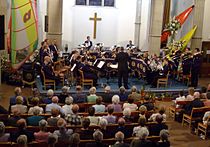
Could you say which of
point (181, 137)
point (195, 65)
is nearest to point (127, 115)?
point (181, 137)

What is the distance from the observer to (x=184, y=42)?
20078mm

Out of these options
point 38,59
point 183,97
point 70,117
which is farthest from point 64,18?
point 70,117

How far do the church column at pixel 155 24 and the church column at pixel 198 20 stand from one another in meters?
1.92

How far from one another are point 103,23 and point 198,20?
6.06m

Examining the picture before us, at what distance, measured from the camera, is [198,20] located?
66.2 feet

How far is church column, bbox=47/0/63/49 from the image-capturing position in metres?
18.3

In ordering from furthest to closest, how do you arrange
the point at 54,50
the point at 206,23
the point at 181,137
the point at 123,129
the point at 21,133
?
the point at 206,23, the point at 54,50, the point at 181,137, the point at 123,129, the point at 21,133

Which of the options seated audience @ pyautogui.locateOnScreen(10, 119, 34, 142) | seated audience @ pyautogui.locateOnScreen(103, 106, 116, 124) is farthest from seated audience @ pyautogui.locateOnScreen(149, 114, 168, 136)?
seated audience @ pyautogui.locateOnScreen(10, 119, 34, 142)

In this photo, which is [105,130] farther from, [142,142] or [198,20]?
[198,20]

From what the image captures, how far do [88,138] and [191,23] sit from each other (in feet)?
45.3

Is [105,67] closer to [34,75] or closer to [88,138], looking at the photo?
[34,75]

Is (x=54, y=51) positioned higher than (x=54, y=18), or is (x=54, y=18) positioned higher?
(x=54, y=18)

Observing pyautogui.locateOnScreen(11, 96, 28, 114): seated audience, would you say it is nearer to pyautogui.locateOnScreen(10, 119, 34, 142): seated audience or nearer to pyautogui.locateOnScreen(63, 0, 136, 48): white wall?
pyautogui.locateOnScreen(10, 119, 34, 142): seated audience

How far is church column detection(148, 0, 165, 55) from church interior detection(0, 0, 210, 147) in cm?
5
